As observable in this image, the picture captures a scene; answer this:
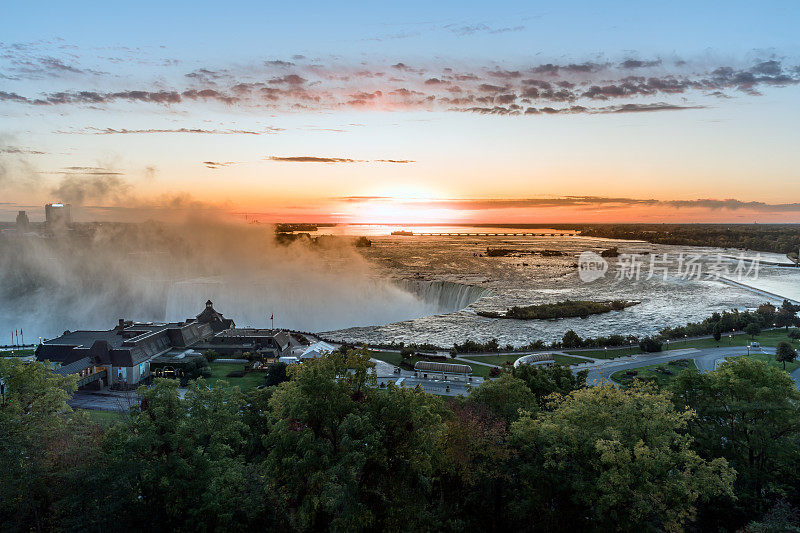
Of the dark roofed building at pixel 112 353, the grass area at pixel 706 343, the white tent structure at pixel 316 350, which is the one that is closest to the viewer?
the dark roofed building at pixel 112 353

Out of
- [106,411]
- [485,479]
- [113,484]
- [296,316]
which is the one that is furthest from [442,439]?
[296,316]

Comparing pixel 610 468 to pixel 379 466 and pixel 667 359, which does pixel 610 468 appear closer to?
pixel 379 466

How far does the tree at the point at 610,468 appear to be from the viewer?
54.0 feet

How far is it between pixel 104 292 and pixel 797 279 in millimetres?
158621

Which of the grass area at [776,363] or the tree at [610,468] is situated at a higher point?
the tree at [610,468]

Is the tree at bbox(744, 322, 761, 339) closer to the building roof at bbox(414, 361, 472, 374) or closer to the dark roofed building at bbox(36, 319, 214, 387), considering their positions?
Result: the building roof at bbox(414, 361, 472, 374)

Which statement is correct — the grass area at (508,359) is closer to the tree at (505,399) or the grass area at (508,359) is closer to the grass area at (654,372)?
the grass area at (654,372)

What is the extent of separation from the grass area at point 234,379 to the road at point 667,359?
3093cm

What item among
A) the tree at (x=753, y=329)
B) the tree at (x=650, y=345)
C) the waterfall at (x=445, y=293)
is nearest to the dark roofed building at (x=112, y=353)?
the waterfall at (x=445, y=293)

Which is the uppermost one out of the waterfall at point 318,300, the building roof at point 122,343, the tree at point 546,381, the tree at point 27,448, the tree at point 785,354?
the tree at point 27,448

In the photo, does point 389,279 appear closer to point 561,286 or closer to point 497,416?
point 561,286

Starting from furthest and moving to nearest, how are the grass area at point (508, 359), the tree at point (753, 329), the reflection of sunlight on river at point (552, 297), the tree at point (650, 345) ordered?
the reflection of sunlight on river at point (552, 297), the tree at point (753, 329), the tree at point (650, 345), the grass area at point (508, 359)

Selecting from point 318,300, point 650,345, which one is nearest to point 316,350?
point 318,300

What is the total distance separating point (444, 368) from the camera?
4441 cm
